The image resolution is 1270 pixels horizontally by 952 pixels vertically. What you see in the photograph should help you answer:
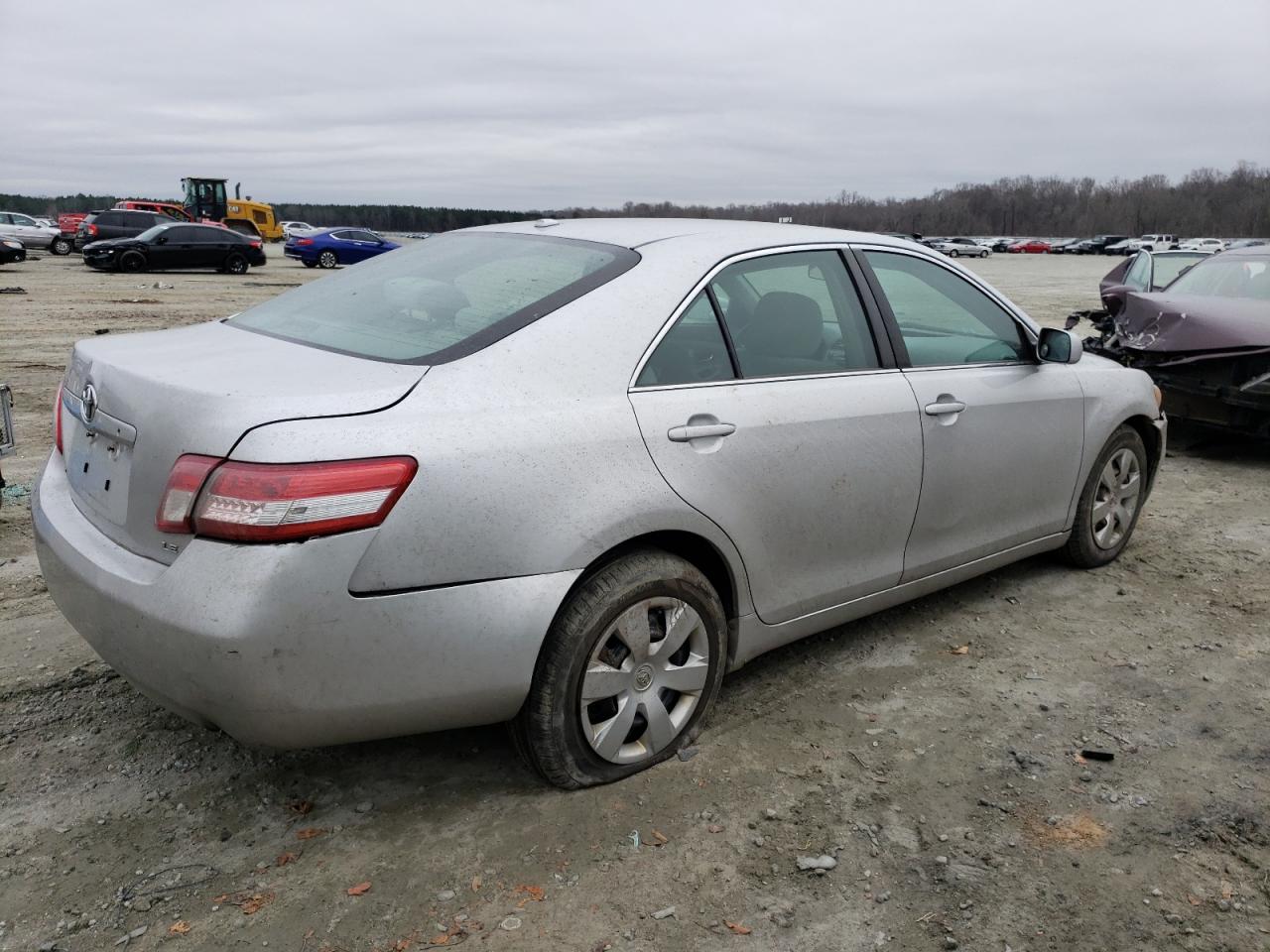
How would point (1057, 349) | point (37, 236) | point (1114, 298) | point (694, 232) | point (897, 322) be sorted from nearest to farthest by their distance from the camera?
point (694, 232)
point (897, 322)
point (1057, 349)
point (1114, 298)
point (37, 236)

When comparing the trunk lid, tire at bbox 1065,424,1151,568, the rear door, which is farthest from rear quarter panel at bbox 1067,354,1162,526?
the trunk lid

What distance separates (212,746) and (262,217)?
5455 centimetres

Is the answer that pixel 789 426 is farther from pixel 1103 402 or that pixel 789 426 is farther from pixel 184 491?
pixel 1103 402

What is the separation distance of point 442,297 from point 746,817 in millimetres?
1778

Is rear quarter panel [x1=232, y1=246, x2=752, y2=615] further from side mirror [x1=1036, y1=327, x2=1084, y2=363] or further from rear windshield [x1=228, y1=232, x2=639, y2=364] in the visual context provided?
side mirror [x1=1036, y1=327, x2=1084, y2=363]

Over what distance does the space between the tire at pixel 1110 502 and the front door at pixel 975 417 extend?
10.2 inches

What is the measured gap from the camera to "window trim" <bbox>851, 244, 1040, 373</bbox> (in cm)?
372

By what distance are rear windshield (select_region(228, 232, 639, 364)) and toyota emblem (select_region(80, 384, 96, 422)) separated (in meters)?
0.54

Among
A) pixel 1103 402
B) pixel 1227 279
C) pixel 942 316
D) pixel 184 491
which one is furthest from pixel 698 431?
pixel 1227 279

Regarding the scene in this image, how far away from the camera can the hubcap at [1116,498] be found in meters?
4.80

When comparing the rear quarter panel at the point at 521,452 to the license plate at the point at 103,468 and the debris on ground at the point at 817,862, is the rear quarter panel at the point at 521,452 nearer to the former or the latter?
the license plate at the point at 103,468

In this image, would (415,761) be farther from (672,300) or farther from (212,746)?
(672,300)

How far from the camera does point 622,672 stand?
290cm

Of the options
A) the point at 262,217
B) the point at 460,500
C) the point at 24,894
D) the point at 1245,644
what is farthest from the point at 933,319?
the point at 262,217
